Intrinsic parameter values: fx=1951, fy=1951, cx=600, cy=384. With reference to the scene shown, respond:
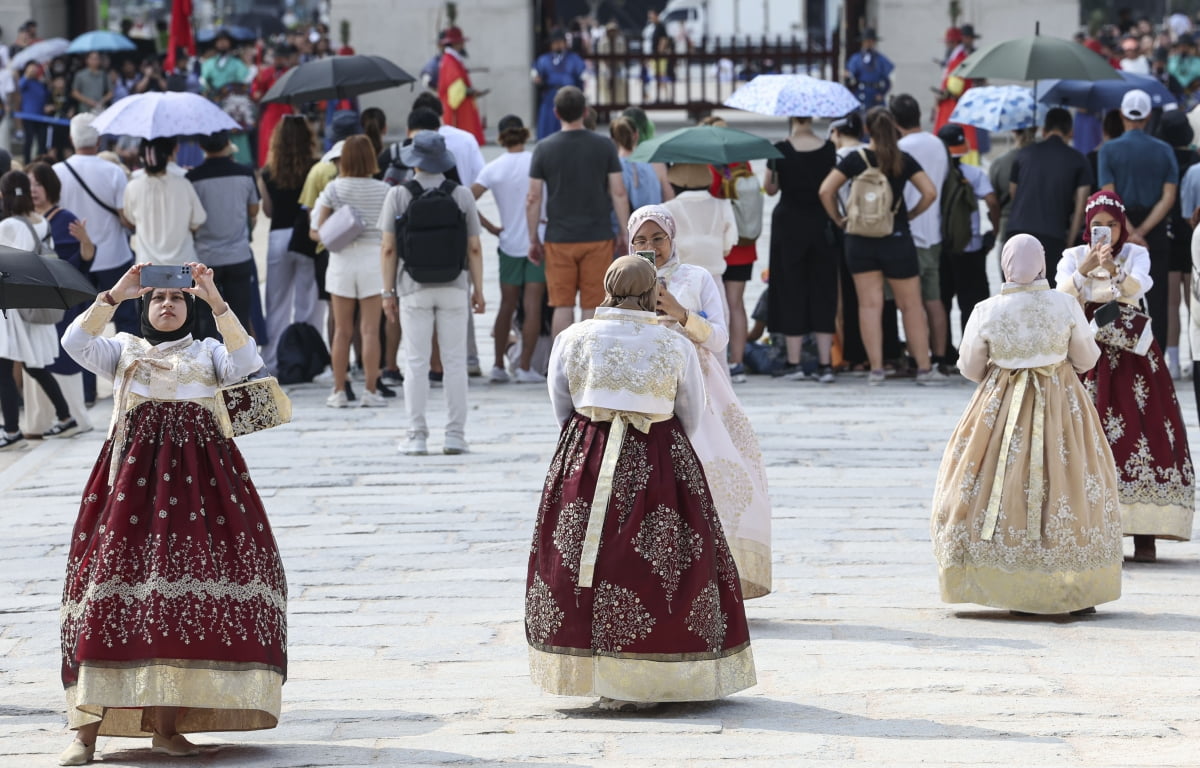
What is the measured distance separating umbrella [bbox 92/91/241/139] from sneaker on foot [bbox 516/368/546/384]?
8.59 feet

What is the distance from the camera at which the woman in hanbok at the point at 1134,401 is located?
8.29m

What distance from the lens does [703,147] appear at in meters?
10.8

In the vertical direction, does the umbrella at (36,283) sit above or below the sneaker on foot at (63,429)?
above

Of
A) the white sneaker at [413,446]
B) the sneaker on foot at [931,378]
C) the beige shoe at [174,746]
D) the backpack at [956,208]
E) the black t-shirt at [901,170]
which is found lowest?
the sneaker on foot at [931,378]

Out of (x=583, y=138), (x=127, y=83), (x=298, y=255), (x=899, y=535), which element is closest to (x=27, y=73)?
(x=127, y=83)

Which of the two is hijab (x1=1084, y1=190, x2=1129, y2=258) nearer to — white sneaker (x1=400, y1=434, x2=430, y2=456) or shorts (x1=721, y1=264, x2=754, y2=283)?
white sneaker (x1=400, y1=434, x2=430, y2=456)

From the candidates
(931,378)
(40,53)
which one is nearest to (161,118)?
(931,378)

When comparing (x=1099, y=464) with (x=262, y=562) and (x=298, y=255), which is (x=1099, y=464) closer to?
(x=262, y=562)

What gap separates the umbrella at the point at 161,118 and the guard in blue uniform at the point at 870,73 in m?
13.2

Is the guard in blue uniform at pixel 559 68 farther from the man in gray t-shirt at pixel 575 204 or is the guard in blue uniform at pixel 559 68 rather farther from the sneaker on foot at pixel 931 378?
the man in gray t-shirt at pixel 575 204

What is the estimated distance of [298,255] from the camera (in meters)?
12.9

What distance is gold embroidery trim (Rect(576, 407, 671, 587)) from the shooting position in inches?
233

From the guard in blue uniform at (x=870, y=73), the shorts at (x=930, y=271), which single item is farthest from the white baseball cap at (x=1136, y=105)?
the guard in blue uniform at (x=870, y=73)

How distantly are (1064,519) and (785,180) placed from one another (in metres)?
5.65
